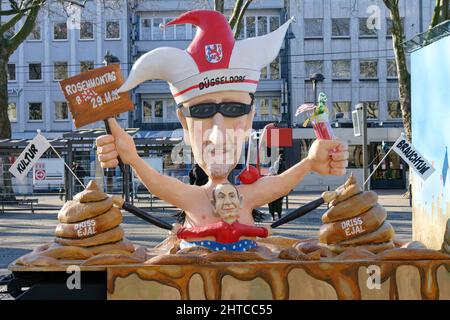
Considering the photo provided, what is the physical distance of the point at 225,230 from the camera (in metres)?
4.50

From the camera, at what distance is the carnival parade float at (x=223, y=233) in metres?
3.97

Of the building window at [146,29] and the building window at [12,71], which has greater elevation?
the building window at [146,29]

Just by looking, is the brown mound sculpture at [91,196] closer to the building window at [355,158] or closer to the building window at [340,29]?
the building window at [355,158]

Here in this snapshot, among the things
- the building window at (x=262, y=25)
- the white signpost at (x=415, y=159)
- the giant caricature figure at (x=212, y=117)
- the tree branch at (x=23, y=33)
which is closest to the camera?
the giant caricature figure at (x=212, y=117)

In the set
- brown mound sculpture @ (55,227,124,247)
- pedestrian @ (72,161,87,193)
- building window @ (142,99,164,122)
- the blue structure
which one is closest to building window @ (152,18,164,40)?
building window @ (142,99,164,122)

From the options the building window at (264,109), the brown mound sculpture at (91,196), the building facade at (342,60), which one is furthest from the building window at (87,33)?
the brown mound sculpture at (91,196)

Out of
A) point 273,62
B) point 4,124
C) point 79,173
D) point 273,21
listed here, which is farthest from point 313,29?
point 4,124

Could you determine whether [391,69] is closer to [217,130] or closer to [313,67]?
[313,67]

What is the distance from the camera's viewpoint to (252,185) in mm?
4891

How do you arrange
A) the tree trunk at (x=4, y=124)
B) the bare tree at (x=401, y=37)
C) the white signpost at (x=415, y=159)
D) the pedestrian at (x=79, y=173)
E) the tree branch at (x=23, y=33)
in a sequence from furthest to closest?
the pedestrian at (x=79, y=173) → the tree branch at (x=23, y=33) → the tree trunk at (x=4, y=124) → the bare tree at (x=401, y=37) → the white signpost at (x=415, y=159)

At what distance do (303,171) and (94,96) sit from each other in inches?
63.1

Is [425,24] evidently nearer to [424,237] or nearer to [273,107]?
[273,107]

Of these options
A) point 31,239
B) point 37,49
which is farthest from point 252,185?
point 37,49

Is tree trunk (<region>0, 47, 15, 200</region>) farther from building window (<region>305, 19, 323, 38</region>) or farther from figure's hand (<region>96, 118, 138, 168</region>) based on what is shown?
building window (<region>305, 19, 323, 38</region>)
